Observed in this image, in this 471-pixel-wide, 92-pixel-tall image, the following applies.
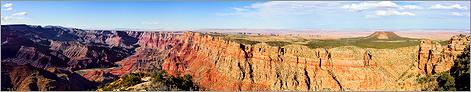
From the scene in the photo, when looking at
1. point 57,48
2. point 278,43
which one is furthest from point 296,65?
point 57,48

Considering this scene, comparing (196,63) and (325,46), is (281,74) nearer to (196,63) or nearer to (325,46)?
(325,46)

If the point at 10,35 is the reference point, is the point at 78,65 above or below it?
below

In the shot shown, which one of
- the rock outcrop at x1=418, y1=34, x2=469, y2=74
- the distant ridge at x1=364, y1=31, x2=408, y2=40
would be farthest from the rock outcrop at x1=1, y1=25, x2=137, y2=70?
the rock outcrop at x1=418, y1=34, x2=469, y2=74

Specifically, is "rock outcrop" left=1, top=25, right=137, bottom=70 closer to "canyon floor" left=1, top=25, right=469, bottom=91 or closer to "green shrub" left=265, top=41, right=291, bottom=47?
"canyon floor" left=1, top=25, right=469, bottom=91

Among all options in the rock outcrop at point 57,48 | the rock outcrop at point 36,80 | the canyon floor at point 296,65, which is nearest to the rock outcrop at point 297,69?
the canyon floor at point 296,65

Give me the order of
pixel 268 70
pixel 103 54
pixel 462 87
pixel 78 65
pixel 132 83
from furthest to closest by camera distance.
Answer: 1. pixel 103 54
2. pixel 78 65
3. pixel 268 70
4. pixel 132 83
5. pixel 462 87

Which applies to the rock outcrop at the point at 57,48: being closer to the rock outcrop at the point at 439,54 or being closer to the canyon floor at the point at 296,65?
the canyon floor at the point at 296,65

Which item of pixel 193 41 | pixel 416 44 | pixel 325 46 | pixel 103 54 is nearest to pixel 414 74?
pixel 416 44

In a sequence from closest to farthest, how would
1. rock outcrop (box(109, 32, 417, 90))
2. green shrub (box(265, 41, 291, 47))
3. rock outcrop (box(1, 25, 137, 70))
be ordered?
rock outcrop (box(109, 32, 417, 90))
green shrub (box(265, 41, 291, 47))
rock outcrop (box(1, 25, 137, 70))

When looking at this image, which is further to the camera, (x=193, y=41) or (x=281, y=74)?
(x=193, y=41)
